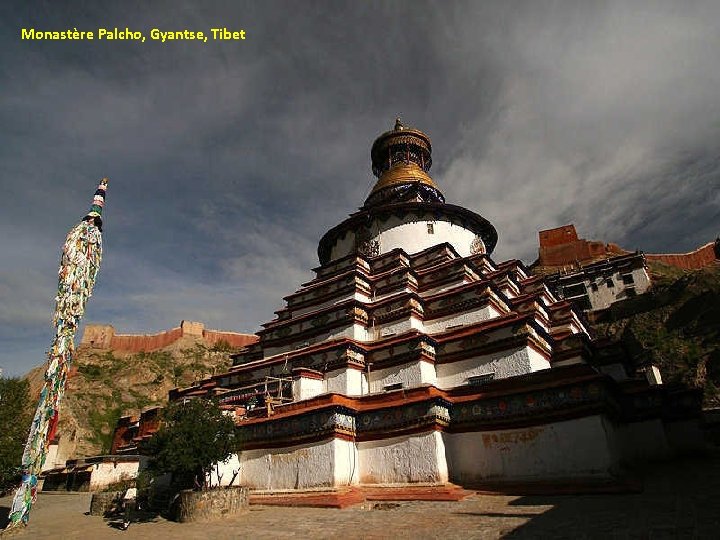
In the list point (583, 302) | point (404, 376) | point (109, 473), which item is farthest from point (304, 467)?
point (583, 302)

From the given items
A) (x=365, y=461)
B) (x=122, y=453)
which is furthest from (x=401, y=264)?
(x=122, y=453)

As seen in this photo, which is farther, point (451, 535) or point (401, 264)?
point (401, 264)

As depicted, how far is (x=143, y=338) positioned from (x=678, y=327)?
62.0 metres

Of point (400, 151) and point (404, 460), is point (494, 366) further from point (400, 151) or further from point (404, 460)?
point (400, 151)

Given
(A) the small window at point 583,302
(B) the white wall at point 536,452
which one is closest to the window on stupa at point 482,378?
(B) the white wall at point 536,452

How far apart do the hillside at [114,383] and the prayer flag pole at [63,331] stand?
117 feet

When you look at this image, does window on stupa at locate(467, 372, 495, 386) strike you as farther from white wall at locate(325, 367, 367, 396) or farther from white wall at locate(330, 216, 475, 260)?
white wall at locate(330, 216, 475, 260)

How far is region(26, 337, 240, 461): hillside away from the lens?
43.2 m

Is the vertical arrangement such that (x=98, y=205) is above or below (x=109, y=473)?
above

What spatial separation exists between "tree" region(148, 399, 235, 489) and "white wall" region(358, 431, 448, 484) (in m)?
3.93

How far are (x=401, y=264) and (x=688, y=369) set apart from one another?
19010mm

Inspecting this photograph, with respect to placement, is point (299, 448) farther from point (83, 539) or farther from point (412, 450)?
point (83, 539)

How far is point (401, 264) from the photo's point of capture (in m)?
22.0

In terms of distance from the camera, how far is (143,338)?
63250mm
